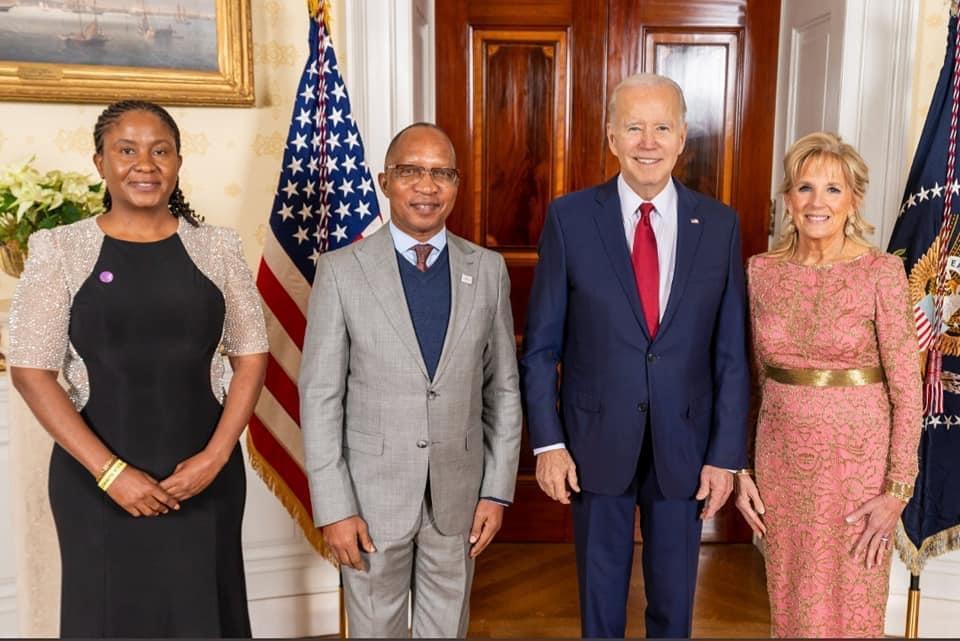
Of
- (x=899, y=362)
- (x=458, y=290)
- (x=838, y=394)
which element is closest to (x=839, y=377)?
(x=838, y=394)

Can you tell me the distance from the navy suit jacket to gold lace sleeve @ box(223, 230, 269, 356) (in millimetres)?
692

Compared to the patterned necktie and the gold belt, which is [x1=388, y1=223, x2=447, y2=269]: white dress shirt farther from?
the gold belt

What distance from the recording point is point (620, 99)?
6.95 feet

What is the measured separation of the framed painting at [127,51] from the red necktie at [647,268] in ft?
5.11

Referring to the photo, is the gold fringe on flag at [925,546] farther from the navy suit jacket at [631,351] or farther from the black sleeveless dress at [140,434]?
the black sleeveless dress at [140,434]

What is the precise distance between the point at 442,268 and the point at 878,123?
195 centimetres

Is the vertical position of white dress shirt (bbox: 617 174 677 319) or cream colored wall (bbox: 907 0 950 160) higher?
cream colored wall (bbox: 907 0 950 160)

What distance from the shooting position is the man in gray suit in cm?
195

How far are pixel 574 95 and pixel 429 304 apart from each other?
6.44 ft

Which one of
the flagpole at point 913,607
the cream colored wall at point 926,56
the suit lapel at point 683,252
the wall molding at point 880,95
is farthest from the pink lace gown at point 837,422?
the cream colored wall at point 926,56

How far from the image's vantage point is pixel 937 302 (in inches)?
101

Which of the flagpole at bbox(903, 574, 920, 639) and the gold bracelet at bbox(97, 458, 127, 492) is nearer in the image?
the gold bracelet at bbox(97, 458, 127, 492)

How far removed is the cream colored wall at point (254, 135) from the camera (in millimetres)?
2961

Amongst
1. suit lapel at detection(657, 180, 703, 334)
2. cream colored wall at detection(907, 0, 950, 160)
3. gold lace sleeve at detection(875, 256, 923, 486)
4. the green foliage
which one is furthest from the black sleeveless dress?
cream colored wall at detection(907, 0, 950, 160)
